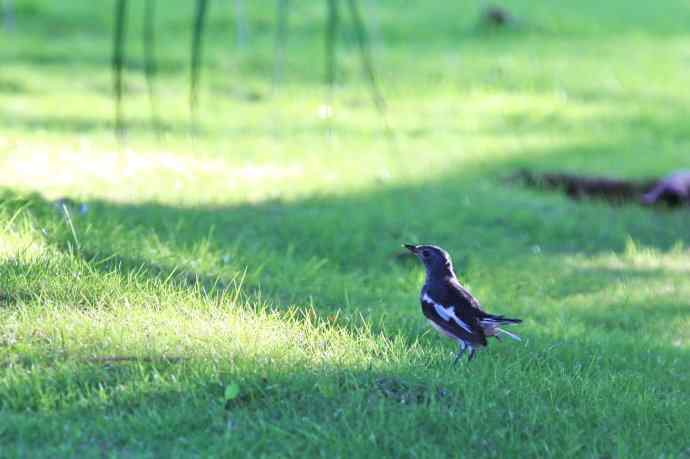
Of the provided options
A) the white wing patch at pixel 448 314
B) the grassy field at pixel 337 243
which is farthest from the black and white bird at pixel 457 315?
the grassy field at pixel 337 243

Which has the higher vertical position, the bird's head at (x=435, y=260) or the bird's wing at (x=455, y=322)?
the bird's head at (x=435, y=260)

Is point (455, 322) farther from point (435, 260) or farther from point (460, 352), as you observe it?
point (435, 260)

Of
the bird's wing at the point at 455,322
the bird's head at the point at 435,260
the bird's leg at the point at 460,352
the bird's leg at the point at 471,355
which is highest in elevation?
the bird's head at the point at 435,260

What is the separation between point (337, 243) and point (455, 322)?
3.10 meters

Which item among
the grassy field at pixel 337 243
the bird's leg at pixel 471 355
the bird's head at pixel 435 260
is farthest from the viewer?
the bird's head at pixel 435 260

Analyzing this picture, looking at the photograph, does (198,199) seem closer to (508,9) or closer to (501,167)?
(501,167)

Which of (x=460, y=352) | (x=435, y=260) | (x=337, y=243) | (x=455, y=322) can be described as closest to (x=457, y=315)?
(x=455, y=322)

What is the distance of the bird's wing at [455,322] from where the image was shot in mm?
4898

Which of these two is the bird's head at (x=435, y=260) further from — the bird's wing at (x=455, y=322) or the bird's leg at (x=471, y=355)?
the bird's leg at (x=471, y=355)

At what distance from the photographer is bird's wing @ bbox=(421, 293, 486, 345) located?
4898 millimetres

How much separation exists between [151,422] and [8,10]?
13968 millimetres

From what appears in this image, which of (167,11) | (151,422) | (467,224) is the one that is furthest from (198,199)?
(167,11)

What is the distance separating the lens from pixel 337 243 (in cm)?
799

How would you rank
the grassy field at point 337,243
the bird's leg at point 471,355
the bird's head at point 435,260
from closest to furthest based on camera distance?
the grassy field at point 337,243
the bird's leg at point 471,355
the bird's head at point 435,260
